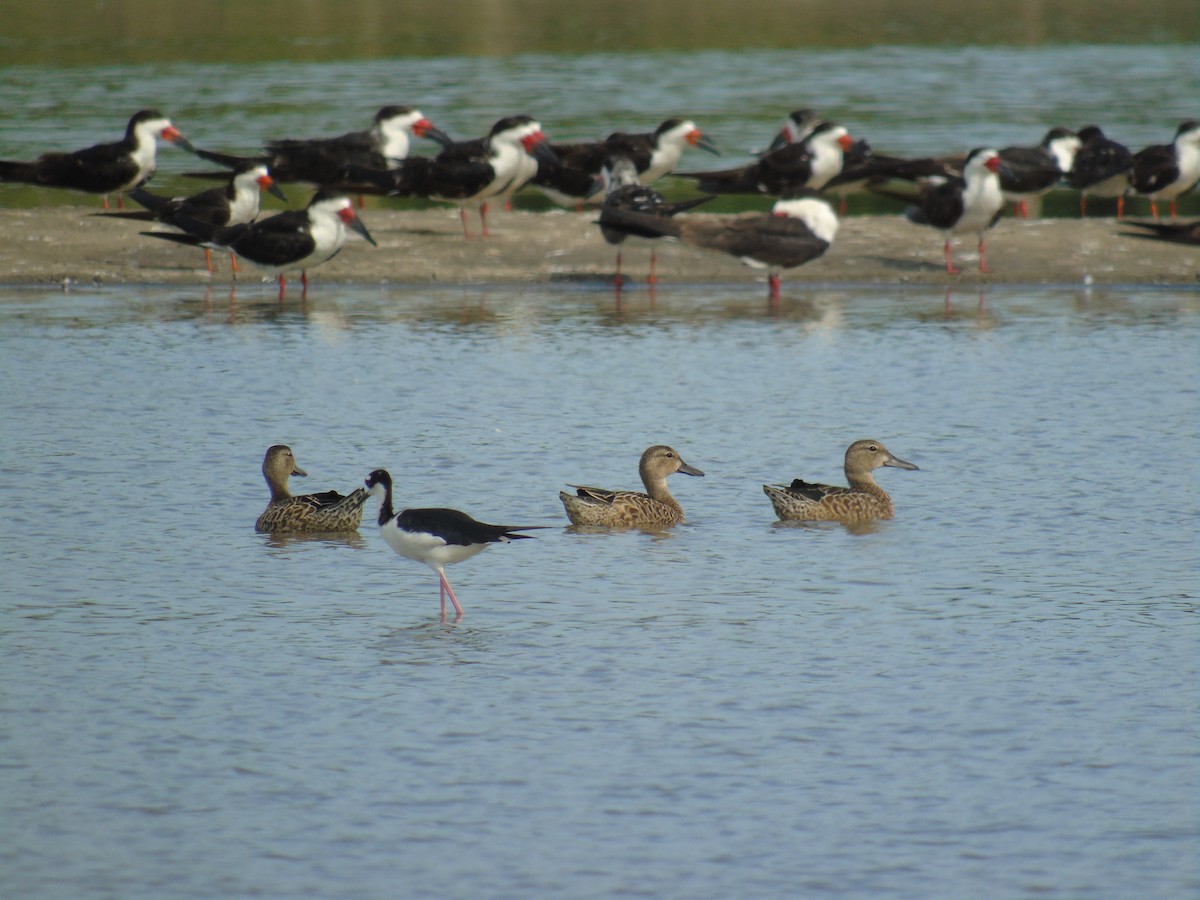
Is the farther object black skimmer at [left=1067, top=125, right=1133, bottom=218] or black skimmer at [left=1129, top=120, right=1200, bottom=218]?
black skimmer at [left=1067, top=125, right=1133, bottom=218]

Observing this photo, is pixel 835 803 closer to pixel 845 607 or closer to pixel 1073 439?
pixel 845 607

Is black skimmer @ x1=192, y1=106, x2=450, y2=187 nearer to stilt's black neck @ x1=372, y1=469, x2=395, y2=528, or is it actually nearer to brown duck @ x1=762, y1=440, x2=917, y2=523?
brown duck @ x1=762, y1=440, x2=917, y2=523

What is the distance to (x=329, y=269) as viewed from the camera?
22.6 meters

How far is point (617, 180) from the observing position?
23109mm

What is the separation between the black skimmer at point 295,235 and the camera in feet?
67.9

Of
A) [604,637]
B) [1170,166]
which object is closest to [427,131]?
[1170,166]

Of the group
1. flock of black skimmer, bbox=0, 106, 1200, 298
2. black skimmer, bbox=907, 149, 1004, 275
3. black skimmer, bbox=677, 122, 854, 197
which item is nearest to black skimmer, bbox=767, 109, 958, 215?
flock of black skimmer, bbox=0, 106, 1200, 298

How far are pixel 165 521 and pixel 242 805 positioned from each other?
4829 millimetres

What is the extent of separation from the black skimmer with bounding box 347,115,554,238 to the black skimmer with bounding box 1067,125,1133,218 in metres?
6.81

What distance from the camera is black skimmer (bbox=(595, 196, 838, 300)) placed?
67.7ft

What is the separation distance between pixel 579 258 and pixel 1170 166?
24.7 ft

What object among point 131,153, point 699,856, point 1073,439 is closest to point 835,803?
point 699,856

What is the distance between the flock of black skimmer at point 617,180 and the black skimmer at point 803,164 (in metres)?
0.02

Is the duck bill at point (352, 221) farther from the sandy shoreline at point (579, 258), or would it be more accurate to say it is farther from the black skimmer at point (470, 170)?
the black skimmer at point (470, 170)
